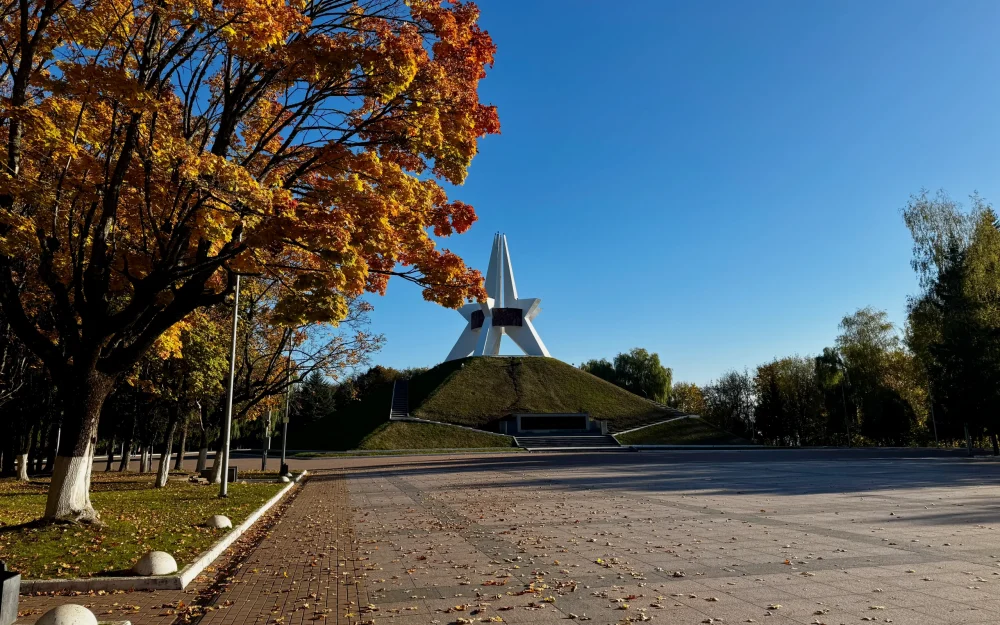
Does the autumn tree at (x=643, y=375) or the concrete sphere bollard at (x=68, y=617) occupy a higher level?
the autumn tree at (x=643, y=375)

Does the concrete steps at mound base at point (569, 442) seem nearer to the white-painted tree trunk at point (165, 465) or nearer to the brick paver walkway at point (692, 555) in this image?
the white-painted tree trunk at point (165, 465)

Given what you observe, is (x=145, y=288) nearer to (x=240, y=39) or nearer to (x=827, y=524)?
(x=240, y=39)

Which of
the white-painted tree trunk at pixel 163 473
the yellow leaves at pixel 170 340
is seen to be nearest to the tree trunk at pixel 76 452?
the yellow leaves at pixel 170 340

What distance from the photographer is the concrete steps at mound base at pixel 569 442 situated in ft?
181

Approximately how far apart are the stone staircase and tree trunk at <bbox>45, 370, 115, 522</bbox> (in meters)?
49.3

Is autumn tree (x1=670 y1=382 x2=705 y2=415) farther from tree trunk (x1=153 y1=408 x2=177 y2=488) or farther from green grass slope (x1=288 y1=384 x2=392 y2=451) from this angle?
tree trunk (x1=153 y1=408 x2=177 y2=488)

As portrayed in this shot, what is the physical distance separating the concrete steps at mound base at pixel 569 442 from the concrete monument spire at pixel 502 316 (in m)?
21.2

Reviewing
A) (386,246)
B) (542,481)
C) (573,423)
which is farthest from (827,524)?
(573,423)

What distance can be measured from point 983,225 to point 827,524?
1548 inches

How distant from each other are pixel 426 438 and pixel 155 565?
1927 inches

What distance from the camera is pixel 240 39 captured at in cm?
870

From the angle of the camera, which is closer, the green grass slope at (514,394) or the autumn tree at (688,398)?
the green grass slope at (514,394)

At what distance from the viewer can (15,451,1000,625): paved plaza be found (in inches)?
246

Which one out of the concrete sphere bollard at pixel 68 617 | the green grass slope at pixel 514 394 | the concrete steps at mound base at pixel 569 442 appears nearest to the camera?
the concrete sphere bollard at pixel 68 617
